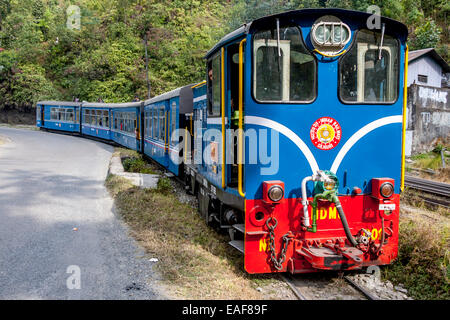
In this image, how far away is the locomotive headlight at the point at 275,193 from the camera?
208 inches

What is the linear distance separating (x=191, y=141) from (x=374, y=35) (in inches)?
265

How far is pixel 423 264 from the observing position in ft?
19.4

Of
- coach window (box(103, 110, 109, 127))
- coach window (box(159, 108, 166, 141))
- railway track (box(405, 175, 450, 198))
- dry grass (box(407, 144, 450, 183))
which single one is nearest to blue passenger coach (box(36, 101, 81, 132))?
coach window (box(103, 110, 109, 127))

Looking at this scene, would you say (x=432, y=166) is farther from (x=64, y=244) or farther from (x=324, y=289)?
(x=64, y=244)

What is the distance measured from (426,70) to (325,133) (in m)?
24.3

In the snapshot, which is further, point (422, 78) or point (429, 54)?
point (422, 78)

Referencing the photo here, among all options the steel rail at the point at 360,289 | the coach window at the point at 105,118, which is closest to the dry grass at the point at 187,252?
the steel rail at the point at 360,289

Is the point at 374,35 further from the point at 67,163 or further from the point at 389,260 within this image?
the point at 67,163

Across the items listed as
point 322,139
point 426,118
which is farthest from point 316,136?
point 426,118

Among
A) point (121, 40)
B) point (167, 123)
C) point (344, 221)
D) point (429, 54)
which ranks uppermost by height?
point (121, 40)

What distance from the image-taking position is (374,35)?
5652 millimetres

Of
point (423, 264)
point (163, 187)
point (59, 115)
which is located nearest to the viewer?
point (423, 264)

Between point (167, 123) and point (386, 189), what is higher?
point (167, 123)

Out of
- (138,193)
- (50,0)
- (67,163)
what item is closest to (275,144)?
(138,193)
